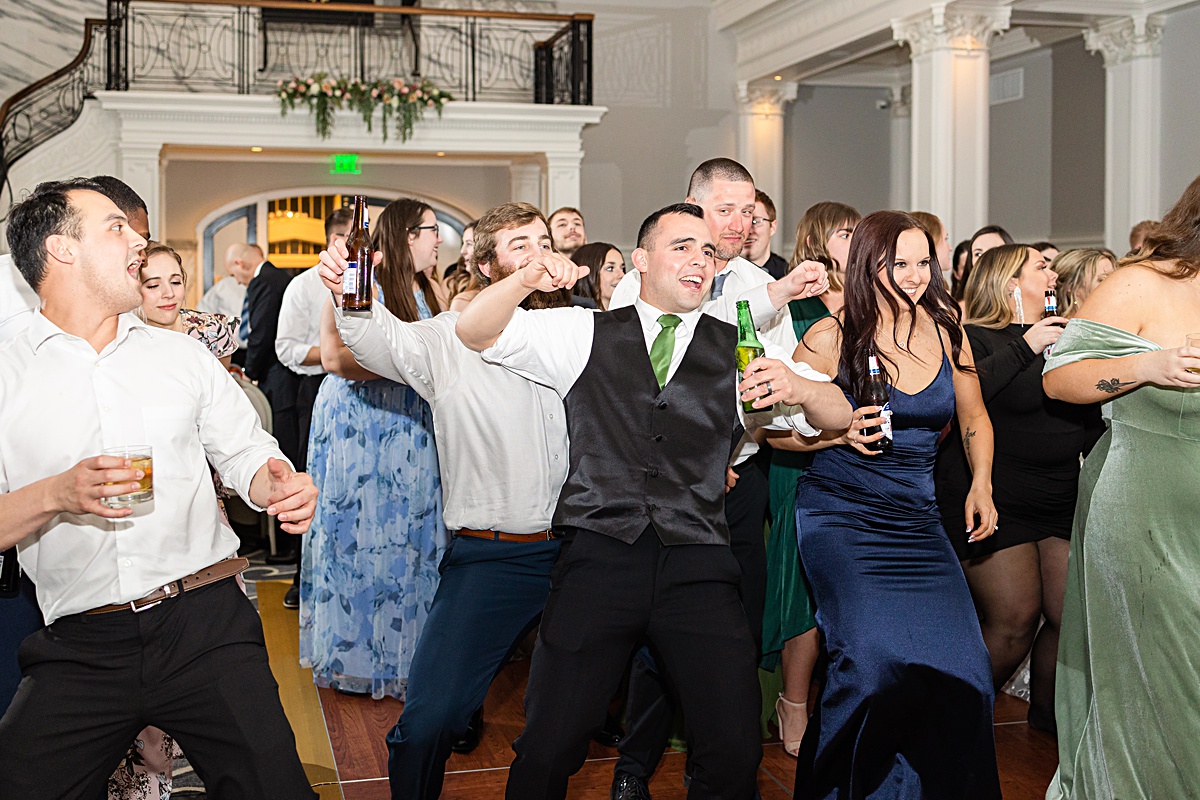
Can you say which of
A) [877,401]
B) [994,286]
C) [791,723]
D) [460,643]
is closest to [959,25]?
[994,286]

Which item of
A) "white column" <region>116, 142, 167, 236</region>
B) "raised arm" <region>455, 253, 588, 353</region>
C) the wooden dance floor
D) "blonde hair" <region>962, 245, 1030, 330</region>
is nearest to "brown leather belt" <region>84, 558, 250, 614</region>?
"raised arm" <region>455, 253, 588, 353</region>

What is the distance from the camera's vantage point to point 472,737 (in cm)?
408

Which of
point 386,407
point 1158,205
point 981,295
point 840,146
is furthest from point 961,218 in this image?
point 386,407

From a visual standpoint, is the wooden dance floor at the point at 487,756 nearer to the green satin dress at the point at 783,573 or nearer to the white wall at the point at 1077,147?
the green satin dress at the point at 783,573

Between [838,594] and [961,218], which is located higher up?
[961,218]

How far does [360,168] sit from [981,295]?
11.9 meters

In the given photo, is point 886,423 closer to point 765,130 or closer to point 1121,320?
point 1121,320

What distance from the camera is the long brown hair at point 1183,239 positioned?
2.90 meters

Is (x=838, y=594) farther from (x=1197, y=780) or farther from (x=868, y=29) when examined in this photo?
(x=868, y=29)

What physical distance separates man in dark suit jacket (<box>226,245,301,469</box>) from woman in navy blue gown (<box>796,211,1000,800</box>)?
13.1 ft

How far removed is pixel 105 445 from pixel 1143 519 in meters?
2.36

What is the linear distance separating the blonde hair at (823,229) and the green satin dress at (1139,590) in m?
1.25

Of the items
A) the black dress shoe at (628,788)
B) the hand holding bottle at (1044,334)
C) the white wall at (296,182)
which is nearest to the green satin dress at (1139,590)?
the hand holding bottle at (1044,334)

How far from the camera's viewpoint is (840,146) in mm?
15922
